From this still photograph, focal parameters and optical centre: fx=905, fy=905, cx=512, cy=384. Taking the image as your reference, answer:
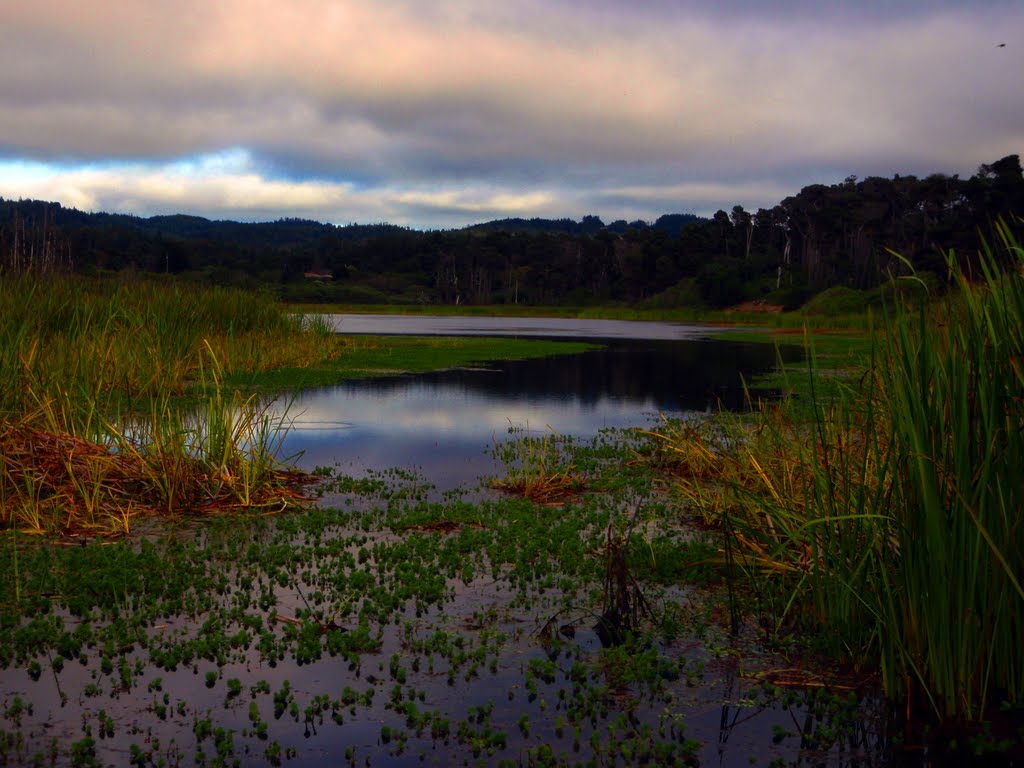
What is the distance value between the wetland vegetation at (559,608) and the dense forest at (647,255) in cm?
6811

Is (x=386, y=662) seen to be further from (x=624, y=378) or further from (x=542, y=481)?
(x=624, y=378)

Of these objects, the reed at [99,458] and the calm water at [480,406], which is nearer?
the reed at [99,458]

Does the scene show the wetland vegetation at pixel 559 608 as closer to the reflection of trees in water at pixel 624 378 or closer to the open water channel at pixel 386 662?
the open water channel at pixel 386 662

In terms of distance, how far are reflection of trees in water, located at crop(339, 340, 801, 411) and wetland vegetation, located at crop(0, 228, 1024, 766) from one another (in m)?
12.9

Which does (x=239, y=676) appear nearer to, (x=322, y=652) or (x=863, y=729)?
(x=322, y=652)

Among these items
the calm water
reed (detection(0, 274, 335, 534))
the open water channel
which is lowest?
the open water channel

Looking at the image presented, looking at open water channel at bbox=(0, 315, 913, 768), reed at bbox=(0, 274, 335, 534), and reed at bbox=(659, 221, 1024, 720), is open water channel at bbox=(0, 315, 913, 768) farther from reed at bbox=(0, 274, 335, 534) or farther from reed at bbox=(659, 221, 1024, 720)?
reed at bbox=(0, 274, 335, 534)

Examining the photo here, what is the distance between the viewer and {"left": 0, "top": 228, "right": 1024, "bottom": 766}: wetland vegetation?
18.6 ft

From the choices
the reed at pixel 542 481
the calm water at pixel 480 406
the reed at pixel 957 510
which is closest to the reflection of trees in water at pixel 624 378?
the calm water at pixel 480 406

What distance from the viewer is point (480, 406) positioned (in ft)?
78.2

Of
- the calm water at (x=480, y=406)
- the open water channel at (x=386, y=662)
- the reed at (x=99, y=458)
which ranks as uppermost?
the reed at (x=99, y=458)

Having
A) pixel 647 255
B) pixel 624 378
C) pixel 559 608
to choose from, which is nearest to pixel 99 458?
pixel 559 608

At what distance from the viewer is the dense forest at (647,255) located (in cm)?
8975

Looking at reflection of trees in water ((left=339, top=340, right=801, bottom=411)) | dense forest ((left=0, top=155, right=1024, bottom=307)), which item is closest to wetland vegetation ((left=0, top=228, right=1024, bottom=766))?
reflection of trees in water ((left=339, top=340, right=801, bottom=411))
